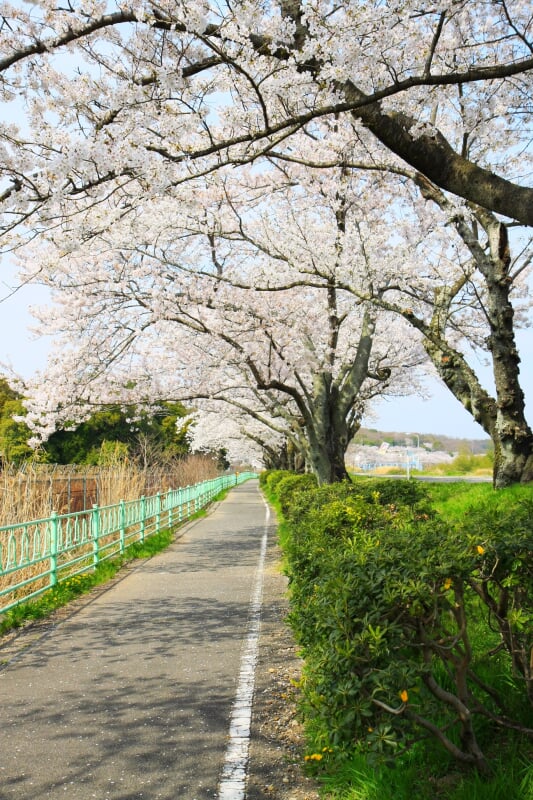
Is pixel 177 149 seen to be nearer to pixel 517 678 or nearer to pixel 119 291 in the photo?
pixel 517 678

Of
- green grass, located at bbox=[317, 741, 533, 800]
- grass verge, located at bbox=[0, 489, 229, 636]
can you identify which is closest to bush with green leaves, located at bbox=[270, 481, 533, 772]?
green grass, located at bbox=[317, 741, 533, 800]

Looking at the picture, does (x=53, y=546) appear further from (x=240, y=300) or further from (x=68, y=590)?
(x=240, y=300)

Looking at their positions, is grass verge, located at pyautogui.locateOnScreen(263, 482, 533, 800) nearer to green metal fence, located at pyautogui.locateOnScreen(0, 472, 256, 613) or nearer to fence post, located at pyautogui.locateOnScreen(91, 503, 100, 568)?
green metal fence, located at pyautogui.locateOnScreen(0, 472, 256, 613)

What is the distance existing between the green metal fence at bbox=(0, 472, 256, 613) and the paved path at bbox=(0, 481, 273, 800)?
2.73 feet

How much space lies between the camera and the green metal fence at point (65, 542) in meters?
8.71

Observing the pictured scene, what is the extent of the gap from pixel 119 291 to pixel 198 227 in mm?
2242

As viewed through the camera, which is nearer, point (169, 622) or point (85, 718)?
point (85, 718)

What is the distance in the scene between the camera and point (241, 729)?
4699mm

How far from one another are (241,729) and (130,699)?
112cm

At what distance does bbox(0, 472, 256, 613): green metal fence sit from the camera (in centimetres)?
871

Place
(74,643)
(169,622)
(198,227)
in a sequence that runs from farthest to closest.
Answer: (198,227) < (169,622) < (74,643)

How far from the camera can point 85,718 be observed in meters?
4.96

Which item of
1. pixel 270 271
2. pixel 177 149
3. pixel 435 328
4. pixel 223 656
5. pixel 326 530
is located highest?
pixel 270 271

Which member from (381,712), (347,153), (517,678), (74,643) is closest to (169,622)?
(74,643)
